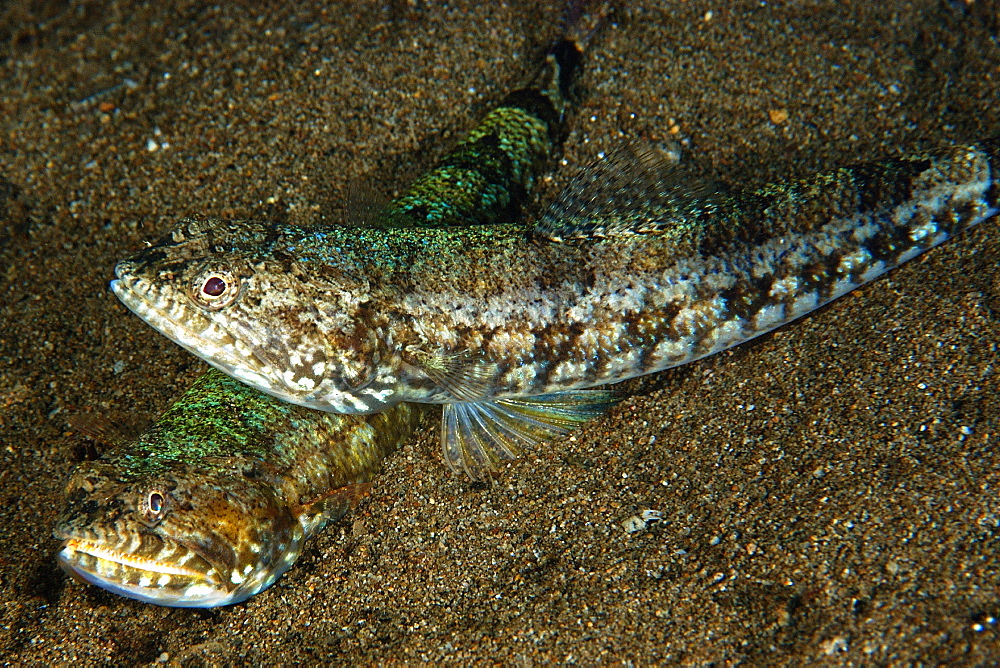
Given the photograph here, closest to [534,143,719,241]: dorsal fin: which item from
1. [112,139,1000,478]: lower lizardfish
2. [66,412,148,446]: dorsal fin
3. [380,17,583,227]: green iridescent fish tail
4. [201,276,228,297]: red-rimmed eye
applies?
[112,139,1000,478]: lower lizardfish

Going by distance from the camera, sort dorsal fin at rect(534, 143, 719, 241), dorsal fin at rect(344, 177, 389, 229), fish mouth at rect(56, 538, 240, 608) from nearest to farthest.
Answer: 1. fish mouth at rect(56, 538, 240, 608)
2. dorsal fin at rect(534, 143, 719, 241)
3. dorsal fin at rect(344, 177, 389, 229)

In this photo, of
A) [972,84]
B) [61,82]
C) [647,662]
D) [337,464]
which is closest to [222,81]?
[61,82]

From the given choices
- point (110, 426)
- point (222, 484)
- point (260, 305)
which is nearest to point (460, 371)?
point (260, 305)

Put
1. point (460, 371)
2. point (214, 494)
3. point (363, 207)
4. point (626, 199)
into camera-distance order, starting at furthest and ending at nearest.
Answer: point (363, 207) < point (626, 199) < point (460, 371) < point (214, 494)

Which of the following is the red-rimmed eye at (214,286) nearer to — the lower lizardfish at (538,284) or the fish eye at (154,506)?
the lower lizardfish at (538,284)

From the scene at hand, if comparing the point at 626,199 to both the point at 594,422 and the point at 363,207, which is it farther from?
the point at 363,207

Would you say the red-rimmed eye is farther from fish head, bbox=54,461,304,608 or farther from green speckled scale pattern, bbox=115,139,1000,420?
fish head, bbox=54,461,304,608

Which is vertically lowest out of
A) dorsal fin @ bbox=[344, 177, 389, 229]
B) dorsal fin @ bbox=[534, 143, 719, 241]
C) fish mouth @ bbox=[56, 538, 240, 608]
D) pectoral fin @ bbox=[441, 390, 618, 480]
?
fish mouth @ bbox=[56, 538, 240, 608]
